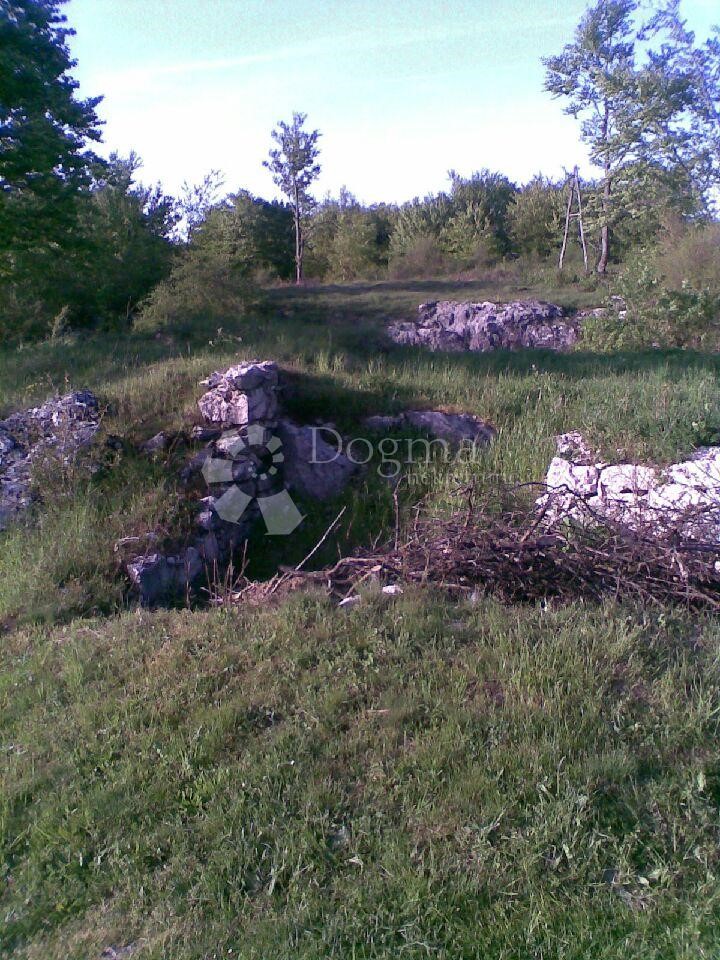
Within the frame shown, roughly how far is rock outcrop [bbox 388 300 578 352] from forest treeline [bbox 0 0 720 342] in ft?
6.50

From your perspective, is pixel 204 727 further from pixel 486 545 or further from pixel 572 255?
pixel 572 255

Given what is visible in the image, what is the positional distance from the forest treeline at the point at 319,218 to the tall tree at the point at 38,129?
0.10 ft

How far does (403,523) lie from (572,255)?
94.2ft

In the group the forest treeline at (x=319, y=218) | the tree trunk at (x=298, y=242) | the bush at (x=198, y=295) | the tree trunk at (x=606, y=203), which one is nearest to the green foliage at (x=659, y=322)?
the forest treeline at (x=319, y=218)

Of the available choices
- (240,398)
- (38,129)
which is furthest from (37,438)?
(38,129)

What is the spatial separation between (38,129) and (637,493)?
1244 cm

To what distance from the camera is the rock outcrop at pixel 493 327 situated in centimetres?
1915

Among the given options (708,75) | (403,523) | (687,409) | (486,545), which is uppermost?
(708,75)

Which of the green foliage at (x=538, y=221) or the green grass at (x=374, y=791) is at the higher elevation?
the green foliage at (x=538, y=221)

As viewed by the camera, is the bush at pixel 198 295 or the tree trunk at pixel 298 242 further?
the tree trunk at pixel 298 242

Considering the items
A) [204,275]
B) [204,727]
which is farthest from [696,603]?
[204,275]

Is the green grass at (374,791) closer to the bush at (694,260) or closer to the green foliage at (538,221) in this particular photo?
the bush at (694,260)

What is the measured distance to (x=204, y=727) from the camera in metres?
3.58

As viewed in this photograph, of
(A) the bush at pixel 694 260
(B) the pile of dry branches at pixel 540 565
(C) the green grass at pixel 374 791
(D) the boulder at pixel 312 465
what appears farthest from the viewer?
(A) the bush at pixel 694 260
